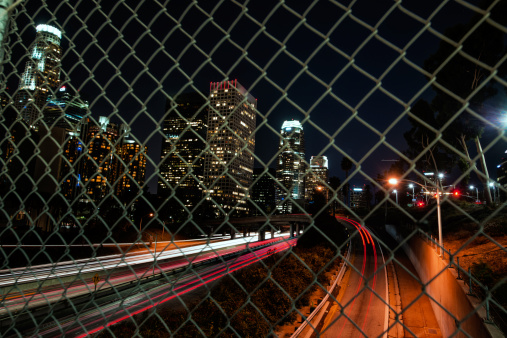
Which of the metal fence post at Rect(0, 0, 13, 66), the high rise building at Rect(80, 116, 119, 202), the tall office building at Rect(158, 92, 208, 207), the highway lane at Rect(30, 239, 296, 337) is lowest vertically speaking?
the highway lane at Rect(30, 239, 296, 337)

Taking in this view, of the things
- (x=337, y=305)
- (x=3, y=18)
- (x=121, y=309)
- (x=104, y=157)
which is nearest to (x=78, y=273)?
(x=121, y=309)

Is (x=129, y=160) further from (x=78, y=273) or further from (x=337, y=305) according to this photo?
(x=78, y=273)

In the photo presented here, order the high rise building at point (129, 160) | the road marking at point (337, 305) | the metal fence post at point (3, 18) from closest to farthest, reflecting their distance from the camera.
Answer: the high rise building at point (129, 160) → the metal fence post at point (3, 18) → the road marking at point (337, 305)

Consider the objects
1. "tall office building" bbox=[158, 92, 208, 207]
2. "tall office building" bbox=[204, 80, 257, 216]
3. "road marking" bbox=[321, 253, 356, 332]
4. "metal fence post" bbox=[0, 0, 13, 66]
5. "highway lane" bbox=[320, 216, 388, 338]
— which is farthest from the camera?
"road marking" bbox=[321, 253, 356, 332]

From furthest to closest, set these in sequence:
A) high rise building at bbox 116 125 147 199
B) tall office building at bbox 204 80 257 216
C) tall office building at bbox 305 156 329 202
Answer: high rise building at bbox 116 125 147 199 → tall office building at bbox 204 80 257 216 → tall office building at bbox 305 156 329 202

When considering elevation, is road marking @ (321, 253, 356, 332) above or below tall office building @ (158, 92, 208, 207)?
below

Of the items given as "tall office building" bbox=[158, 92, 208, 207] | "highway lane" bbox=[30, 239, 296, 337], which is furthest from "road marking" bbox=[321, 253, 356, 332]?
"tall office building" bbox=[158, 92, 208, 207]

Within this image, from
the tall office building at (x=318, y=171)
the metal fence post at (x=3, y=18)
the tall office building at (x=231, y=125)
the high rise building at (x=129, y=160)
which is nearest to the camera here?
the tall office building at (x=318, y=171)

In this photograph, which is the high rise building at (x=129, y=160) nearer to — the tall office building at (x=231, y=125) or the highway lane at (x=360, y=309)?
the tall office building at (x=231, y=125)

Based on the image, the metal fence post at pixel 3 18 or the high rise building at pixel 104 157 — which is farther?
the metal fence post at pixel 3 18

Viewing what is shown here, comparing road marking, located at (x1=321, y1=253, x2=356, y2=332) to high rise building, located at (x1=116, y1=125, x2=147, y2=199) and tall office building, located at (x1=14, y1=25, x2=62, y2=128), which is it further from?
tall office building, located at (x1=14, y1=25, x2=62, y2=128)

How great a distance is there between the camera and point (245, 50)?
1.73m

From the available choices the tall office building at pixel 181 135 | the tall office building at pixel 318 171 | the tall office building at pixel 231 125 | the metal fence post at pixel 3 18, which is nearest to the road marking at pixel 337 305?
the tall office building at pixel 181 135

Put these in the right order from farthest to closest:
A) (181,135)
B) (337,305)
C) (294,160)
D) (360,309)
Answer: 1. (337,305)
2. (360,309)
3. (294,160)
4. (181,135)
